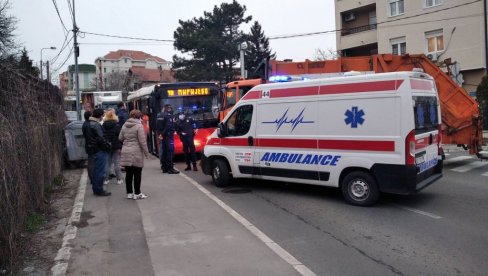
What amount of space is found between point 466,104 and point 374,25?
25.9 metres

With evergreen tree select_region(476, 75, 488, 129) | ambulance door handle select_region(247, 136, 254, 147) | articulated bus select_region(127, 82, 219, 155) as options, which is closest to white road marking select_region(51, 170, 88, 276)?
ambulance door handle select_region(247, 136, 254, 147)

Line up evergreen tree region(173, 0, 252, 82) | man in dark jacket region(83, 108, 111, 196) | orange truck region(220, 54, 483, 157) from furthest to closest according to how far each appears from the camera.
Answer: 1. evergreen tree region(173, 0, 252, 82)
2. orange truck region(220, 54, 483, 157)
3. man in dark jacket region(83, 108, 111, 196)

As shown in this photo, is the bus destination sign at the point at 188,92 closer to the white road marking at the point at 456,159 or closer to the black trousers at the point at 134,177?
the black trousers at the point at 134,177

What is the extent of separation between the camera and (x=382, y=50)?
34.7m

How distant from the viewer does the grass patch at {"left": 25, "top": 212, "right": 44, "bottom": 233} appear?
6.87 m

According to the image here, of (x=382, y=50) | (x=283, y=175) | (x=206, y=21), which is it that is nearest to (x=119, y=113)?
(x=283, y=175)

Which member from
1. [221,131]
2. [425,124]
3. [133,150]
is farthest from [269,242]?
[221,131]

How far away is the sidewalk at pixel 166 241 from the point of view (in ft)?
17.0

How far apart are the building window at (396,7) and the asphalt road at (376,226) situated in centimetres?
2587

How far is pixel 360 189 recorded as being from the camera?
806 cm

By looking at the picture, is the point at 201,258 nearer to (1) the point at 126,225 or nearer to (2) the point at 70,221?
(1) the point at 126,225

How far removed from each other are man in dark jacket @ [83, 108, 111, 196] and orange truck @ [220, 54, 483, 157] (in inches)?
247

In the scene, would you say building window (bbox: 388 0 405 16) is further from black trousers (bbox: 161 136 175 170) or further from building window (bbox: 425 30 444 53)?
black trousers (bbox: 161 136 175 170)

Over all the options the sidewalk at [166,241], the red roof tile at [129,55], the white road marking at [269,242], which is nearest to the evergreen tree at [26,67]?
the sidewalk at [166,241]
